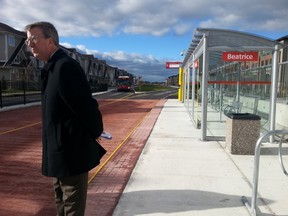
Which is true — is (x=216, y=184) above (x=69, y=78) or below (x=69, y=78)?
below

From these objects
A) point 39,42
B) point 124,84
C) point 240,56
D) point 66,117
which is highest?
point 240,56

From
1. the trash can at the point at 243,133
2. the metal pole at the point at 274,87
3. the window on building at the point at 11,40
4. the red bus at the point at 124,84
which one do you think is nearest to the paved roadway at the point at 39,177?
the trash can at the point at 243,133

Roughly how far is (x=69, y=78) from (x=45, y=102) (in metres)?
0.33

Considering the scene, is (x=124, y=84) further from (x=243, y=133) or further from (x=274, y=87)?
(x=243, y=133)

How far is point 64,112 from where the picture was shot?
8.91 ft

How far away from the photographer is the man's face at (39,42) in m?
2.75


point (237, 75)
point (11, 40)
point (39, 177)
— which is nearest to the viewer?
point (39, 177)

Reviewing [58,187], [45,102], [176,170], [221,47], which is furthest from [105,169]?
[221,47]

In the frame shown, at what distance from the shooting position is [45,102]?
2799 millimetres

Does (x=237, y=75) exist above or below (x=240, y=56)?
below

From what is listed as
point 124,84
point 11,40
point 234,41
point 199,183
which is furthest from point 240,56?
point 124,84

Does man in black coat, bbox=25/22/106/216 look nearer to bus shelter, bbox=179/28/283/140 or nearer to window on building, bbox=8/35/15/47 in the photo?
bus shelter, bbox=179/28/283/140

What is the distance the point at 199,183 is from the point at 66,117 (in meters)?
3.04

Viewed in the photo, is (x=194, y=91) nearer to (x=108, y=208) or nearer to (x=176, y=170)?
(x=176, y=170)
